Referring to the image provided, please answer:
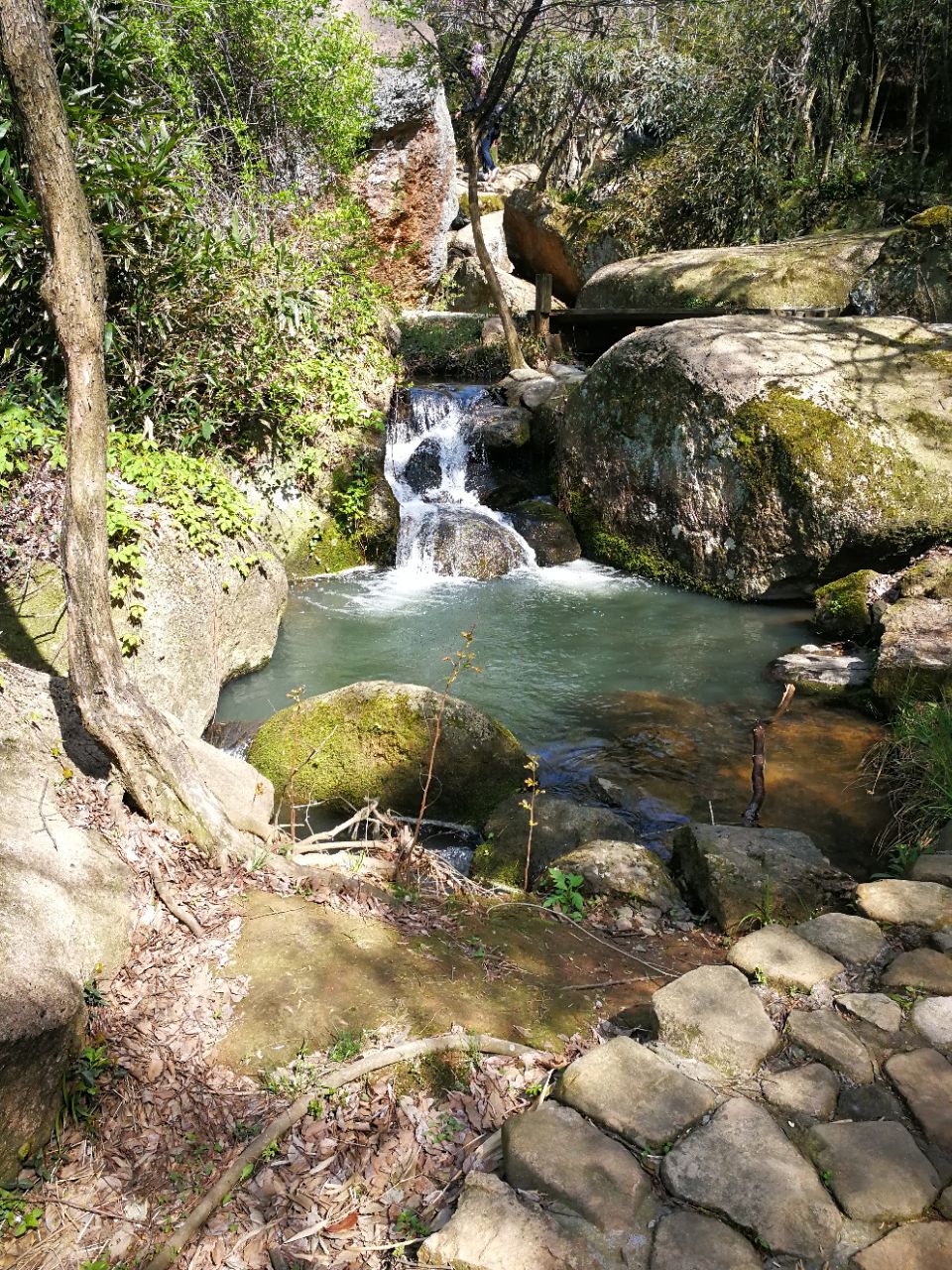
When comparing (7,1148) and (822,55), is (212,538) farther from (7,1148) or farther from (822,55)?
(822,55)

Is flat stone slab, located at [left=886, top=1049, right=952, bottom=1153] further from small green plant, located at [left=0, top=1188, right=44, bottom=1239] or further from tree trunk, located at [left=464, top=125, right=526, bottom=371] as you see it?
tree trunk, located at [left=464, top=125, right=526, bottom=371]

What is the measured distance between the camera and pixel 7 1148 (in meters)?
2.03

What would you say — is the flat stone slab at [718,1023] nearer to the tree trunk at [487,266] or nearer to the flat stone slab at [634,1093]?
the flat stone slab at [634,1093]

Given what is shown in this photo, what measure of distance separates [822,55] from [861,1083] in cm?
2018

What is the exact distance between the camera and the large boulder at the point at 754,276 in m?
12.3

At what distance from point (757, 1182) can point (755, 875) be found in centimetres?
195

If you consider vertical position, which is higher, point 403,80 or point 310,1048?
point 403,80

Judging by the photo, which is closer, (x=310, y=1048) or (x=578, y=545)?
(x=310, y=1048)

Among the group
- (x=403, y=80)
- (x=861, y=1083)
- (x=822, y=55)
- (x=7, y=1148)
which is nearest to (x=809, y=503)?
(x=861, y=1083)

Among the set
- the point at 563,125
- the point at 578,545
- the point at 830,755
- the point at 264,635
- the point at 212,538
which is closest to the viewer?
the point at 830,755

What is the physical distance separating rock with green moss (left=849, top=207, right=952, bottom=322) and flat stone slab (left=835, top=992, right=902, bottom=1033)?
35.4 ft

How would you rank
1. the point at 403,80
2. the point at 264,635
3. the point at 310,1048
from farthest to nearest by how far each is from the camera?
the point at 403,80 → the point at 264,635 → the point at 310,1048

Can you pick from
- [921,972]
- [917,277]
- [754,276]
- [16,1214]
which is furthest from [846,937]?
[754,276]

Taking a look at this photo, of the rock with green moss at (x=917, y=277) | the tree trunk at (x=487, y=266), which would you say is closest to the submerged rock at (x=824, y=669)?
the rock with green moss at (x=917, y=277)
